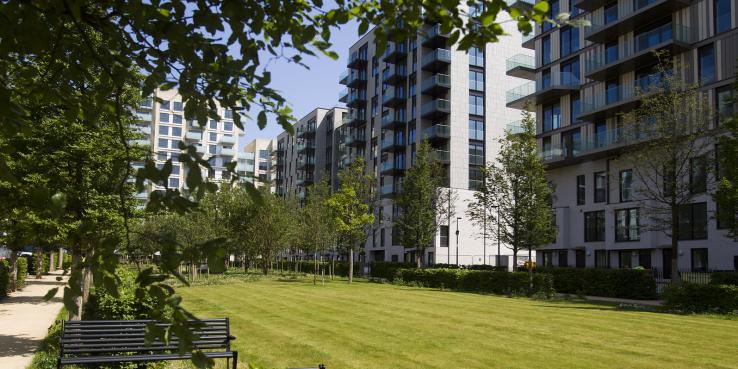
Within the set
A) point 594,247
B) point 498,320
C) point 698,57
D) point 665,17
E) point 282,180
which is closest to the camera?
point 498,320

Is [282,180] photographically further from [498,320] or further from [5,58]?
[5,58]

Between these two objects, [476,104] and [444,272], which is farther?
[476,104]

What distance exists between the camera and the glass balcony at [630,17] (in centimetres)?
3672

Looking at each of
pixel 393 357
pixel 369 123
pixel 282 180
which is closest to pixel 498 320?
pixel 393 357

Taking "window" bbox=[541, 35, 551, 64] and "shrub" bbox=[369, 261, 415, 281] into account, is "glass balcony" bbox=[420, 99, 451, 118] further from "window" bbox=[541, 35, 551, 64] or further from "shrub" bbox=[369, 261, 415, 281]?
"shrub" bbox=[369, 261, 415, 281]

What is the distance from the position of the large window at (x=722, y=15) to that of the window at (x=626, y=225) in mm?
11652

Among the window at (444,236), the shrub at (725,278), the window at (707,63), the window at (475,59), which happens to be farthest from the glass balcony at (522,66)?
the shrub at (725,278)

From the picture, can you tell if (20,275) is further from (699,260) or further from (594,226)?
(699,260)

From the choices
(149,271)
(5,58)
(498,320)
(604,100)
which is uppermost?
(604,100)

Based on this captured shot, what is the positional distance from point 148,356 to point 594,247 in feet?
126

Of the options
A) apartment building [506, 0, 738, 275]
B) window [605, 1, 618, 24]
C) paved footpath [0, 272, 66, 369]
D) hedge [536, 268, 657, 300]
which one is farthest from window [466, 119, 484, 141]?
paved footpath [0, 272, 66, 369]

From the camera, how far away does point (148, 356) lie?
30.1ft

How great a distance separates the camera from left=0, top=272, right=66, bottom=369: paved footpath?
1150cm

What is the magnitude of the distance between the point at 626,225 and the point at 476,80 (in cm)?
2656
